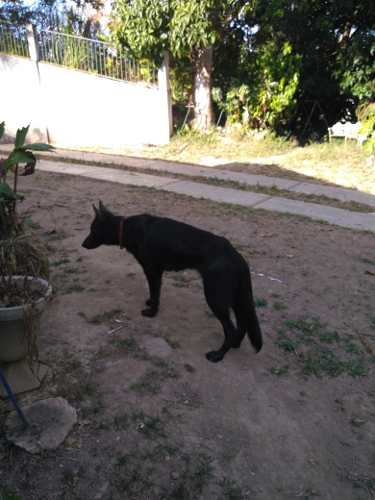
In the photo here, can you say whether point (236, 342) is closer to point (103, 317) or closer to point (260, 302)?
point (260, 302)

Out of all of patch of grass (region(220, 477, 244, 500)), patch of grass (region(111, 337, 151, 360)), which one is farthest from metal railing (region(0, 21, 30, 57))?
patch of grass (region(220, 477, 244, 500))

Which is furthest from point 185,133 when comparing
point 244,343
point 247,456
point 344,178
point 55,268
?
point 247,456

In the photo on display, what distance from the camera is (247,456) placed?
2211 mm

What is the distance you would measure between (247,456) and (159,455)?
483 mm

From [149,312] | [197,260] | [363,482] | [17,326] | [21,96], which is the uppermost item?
[21,96]

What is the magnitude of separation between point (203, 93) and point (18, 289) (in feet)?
35.9

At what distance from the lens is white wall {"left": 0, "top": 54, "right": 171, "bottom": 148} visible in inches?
464

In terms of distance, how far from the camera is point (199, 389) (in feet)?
8.68

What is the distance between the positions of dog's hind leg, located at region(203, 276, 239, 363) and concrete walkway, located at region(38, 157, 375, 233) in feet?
12.9

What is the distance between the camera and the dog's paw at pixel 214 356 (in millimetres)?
2951

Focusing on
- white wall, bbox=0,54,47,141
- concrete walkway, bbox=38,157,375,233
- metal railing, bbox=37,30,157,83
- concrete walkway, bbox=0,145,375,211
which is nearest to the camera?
concrete walkway, bbox=38,157,375,233

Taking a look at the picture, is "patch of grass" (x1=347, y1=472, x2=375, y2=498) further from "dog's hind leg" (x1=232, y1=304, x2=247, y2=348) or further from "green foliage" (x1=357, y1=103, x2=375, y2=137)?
"green foliage" (x1=357, y1=103, x2=375, y2=137)

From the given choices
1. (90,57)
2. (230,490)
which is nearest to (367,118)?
(90,57)

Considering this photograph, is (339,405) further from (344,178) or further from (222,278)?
(344,178)
